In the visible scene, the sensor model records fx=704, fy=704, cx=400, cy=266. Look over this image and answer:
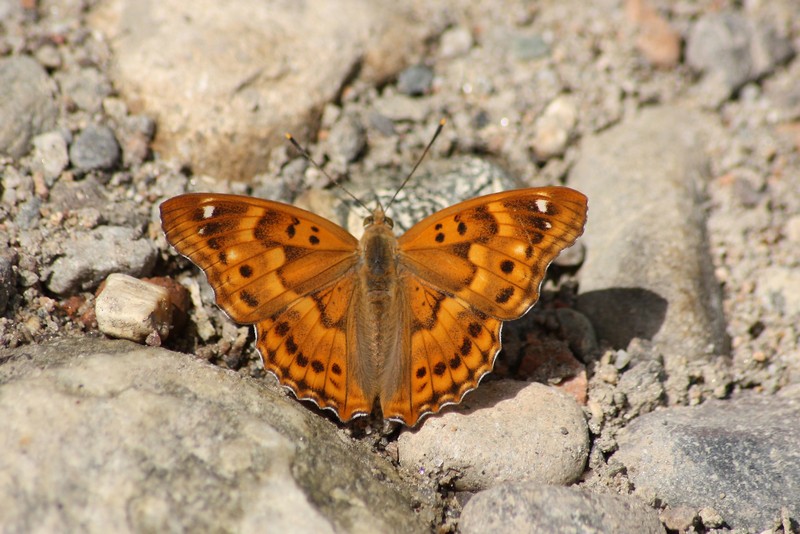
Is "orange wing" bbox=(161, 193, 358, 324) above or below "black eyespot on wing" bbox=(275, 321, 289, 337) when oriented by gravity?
above

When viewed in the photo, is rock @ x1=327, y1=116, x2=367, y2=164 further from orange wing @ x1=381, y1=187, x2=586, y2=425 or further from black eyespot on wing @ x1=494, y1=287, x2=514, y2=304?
black eyespot on wing @ x1=494, y1=287, x2=514, y2=304

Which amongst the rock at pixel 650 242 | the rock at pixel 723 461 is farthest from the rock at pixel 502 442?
the rock at pixel 650 242

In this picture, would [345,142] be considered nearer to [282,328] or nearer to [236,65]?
[236,65]

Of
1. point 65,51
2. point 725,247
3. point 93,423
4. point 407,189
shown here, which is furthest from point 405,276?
point 65,51

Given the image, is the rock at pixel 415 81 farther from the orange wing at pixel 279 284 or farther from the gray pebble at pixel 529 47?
the orange wing at pixel 279 284

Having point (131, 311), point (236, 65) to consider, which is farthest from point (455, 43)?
point (131, 311)

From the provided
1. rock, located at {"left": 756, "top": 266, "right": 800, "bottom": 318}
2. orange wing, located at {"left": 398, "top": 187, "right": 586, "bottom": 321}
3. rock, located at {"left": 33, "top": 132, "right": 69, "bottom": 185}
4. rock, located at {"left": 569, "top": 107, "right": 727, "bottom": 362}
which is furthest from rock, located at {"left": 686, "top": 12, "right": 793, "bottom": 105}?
rock, located at {"left": 33, "top": 132, "right": 69, "bottom": 185}

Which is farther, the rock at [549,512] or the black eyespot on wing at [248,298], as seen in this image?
the black eyespot on wing at [248,298]
